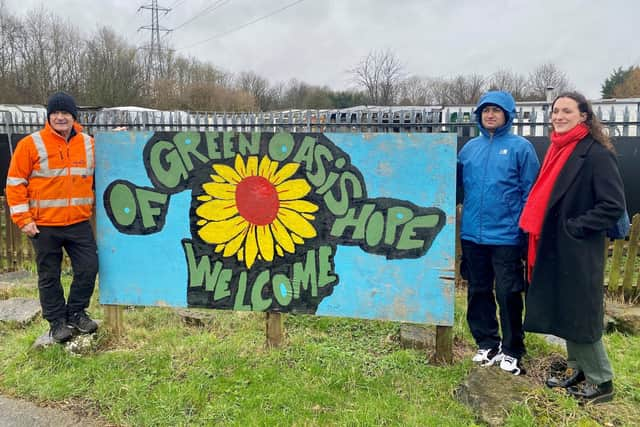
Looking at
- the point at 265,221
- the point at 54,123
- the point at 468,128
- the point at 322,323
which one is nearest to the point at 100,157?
the point at 54,123

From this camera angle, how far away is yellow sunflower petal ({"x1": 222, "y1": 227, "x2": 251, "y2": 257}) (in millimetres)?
3373

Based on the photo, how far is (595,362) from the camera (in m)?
2.73

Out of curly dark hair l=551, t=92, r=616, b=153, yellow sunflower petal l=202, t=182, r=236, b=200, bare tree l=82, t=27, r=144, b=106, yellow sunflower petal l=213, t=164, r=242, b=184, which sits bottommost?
yellow sunflower petal l=202, t=182, r=236, b=200

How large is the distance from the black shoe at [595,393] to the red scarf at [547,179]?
80 centimetres

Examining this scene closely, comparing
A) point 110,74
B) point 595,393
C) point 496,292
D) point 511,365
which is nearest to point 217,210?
point 496,292

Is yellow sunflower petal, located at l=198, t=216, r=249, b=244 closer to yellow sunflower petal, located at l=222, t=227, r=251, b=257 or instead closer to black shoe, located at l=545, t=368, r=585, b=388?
yellow sunflower petal, located at l=222, t=227, r=251, b=257

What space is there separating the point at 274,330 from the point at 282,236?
2.43ft

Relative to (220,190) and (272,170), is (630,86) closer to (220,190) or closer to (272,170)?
(272,170)

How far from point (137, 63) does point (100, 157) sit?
3552 cm

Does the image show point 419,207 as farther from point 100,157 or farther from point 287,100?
point 287,100

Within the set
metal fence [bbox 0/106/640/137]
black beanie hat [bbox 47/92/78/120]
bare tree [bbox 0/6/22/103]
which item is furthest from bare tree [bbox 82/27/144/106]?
black beanie hat [bbox 47/92/78/120]

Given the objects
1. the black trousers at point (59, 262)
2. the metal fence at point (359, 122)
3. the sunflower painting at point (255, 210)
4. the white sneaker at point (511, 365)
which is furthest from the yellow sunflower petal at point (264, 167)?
the metal fence at point (359, 122)

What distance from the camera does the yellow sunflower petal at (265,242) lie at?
3.34m

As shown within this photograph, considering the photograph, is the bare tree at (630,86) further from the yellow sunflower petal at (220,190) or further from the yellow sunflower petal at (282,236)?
the yellow sunflower petal at (220,190)
